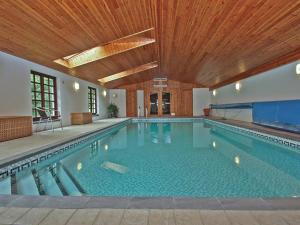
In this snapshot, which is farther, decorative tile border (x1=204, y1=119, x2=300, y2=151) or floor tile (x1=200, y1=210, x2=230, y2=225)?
decorative tile border (x1=204, y1=119, x2=300, y2=151)

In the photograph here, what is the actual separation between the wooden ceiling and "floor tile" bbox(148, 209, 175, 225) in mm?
3501

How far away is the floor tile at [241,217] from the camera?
1502mm

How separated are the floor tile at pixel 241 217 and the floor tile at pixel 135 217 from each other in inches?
22.6

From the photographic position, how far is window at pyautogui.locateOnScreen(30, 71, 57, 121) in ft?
23.5

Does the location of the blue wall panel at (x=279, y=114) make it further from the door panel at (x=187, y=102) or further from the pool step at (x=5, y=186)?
the door panel at (x=187, y=102)

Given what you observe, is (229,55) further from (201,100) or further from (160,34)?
(201,100)

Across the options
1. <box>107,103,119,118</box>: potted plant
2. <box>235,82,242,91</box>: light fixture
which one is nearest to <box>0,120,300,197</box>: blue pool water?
<box>235,82,242,91</box>: light fixture

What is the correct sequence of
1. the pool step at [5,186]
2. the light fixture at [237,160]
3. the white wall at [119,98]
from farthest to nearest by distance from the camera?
the white wall at [119,98], the light fixture at [237,160], the pool step at [5,186]

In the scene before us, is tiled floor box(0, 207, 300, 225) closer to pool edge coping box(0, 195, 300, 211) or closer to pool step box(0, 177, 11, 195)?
pool edge coping box(0, 195, 300, 211)

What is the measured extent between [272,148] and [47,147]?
15.7 feet

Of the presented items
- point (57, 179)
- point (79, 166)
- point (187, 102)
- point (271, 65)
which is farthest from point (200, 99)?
point (57, 179)

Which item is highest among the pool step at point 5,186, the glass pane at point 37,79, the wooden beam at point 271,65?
the wooden beam at point 271,65

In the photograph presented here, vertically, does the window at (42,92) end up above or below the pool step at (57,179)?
above

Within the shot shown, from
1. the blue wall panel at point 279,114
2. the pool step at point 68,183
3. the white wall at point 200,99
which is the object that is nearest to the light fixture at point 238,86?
the blue wall panel at point 279,114
